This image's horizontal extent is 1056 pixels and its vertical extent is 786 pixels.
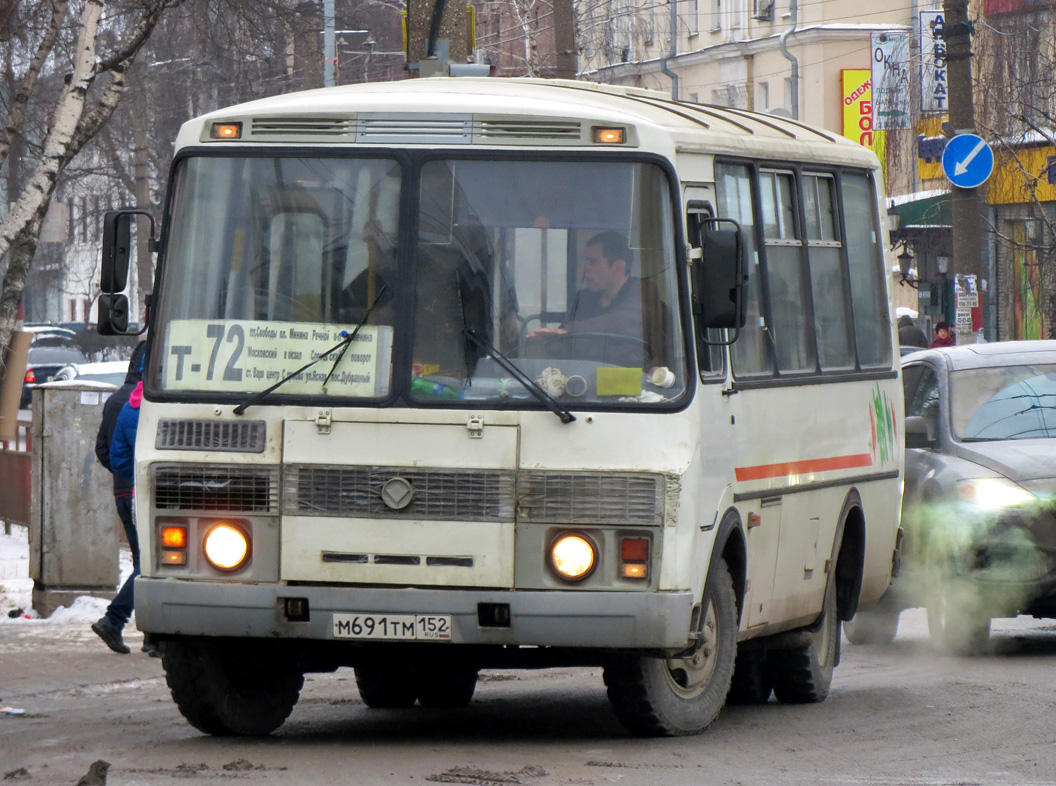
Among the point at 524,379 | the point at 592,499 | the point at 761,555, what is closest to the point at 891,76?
the point at 761,555

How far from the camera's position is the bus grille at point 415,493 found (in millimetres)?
7566

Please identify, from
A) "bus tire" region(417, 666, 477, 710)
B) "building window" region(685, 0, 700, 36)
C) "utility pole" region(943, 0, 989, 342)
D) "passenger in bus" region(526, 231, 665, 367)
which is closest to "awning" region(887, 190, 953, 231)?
"utility pole" region(943, 0, 989, 342)

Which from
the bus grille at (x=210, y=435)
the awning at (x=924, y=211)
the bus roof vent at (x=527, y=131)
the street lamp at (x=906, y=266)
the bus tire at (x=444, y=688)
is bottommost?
the bus tire at (x=444, y=688)

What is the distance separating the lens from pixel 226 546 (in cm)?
775

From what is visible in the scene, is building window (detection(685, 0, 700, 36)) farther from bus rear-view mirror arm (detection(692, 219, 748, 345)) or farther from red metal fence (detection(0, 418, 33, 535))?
bus rear-view mirror arm (detection(692, 219, 748, 345))

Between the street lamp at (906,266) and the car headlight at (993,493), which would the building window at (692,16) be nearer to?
the street lamp at (906,266)

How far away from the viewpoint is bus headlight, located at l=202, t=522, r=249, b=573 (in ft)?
25.4

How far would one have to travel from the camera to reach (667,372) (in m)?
7.68

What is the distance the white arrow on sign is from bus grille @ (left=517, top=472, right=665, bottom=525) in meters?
13.4

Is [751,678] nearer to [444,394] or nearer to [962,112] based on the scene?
[444,394]

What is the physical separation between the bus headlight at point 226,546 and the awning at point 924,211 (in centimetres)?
3116

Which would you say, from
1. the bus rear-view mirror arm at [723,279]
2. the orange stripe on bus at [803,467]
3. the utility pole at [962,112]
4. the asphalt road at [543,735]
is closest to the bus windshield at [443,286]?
the bus rear-view mirror arm at [723,279]

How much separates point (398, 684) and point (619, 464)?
255cm

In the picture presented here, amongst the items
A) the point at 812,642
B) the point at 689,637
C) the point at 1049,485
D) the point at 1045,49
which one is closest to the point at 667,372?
the point at 689,637
